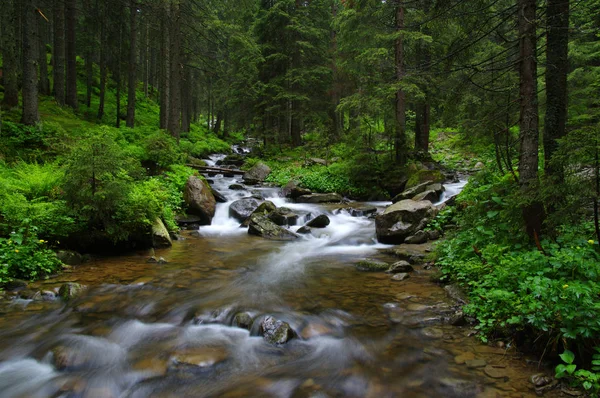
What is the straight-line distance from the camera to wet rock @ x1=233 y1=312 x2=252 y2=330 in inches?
200

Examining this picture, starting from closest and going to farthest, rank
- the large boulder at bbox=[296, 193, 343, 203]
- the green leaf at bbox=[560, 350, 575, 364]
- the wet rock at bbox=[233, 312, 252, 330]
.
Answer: the green leaf at bbox=[560, 350, 575, 364]
the wet rock at bbox=[233, 312, 252, 330]
the large boulder at bbox=[296, 193, 343, 203]

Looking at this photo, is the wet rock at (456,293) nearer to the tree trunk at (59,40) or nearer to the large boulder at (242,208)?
the large boulder at (242,208)

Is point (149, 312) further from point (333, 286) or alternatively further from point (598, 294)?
point (598, 294)

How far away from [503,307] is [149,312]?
4969 millimetres

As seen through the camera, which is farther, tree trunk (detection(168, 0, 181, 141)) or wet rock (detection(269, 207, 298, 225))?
tree trunk (detection(168, 0, 181, 141))

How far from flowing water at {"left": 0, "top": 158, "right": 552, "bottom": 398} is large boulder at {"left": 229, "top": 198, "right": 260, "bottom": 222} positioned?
5289 millimetres

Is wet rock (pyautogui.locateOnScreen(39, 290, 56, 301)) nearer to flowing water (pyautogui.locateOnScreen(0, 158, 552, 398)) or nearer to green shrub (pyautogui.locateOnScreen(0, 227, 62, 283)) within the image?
flowing water (pyautogui.locateOnScreen(0, 158, 552, 398))

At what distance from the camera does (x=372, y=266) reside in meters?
7.58

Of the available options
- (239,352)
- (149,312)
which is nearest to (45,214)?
(149,312)

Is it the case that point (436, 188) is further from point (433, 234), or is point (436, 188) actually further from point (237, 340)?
point (237, 340)

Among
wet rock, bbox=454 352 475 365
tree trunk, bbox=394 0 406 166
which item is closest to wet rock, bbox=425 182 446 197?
tree trunk, bbox=394 0 406 166

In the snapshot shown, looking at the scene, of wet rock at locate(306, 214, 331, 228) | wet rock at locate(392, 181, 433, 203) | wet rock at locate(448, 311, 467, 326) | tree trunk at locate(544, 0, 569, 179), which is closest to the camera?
wet rock at locate(448, 311, 467, 326)

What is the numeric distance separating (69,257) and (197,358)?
4548 mm

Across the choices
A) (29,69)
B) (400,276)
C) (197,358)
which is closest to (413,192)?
(400,276)
